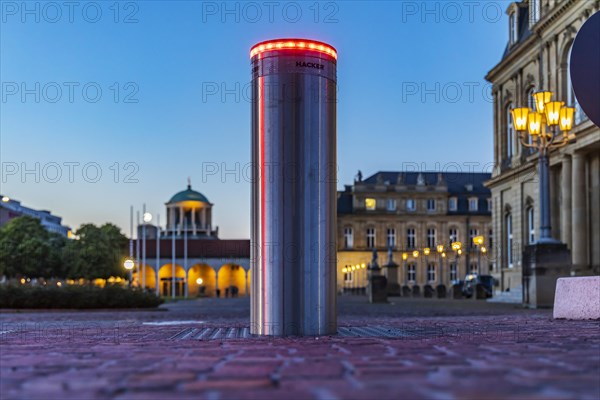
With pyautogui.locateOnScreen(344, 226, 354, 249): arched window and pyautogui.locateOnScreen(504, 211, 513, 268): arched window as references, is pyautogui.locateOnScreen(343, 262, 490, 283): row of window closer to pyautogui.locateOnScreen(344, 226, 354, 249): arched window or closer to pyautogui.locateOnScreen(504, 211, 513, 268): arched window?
pyautogui.locateOnScreen(344, 226, 354, 249): arched window

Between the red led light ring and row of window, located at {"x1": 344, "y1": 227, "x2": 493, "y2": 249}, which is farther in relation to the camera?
row of window, located at {"x1": 344, "y1": 227, "x2": 493, "y2": 249}

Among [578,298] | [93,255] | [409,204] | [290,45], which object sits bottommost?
[93,255]

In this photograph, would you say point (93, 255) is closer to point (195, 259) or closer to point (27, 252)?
point (27, 252)

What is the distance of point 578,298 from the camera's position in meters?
10.7

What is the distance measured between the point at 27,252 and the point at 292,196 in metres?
75.7

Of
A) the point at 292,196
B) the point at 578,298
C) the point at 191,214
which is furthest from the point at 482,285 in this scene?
the point at 191,214

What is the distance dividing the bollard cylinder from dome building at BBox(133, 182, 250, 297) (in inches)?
3737

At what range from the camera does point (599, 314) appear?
10180 mm

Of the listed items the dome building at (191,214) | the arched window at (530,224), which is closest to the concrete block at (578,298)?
the arched window at (530,224)

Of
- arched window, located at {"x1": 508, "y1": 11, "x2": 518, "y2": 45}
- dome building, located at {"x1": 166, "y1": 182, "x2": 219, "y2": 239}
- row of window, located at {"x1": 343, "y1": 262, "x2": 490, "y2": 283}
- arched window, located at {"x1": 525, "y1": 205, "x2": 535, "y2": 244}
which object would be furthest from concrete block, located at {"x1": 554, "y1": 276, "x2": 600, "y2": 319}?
dome building, located at {"x1": 166, "y1": 182, "x2": 219, "y2": 239}

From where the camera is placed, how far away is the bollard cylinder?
709 centimetres

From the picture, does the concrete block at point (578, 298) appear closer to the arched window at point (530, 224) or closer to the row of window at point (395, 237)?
the arched window at point (530, 224)

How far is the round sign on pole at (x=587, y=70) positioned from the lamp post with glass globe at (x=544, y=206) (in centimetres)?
1602

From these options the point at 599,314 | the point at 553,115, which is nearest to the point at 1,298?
the point at 553,115
